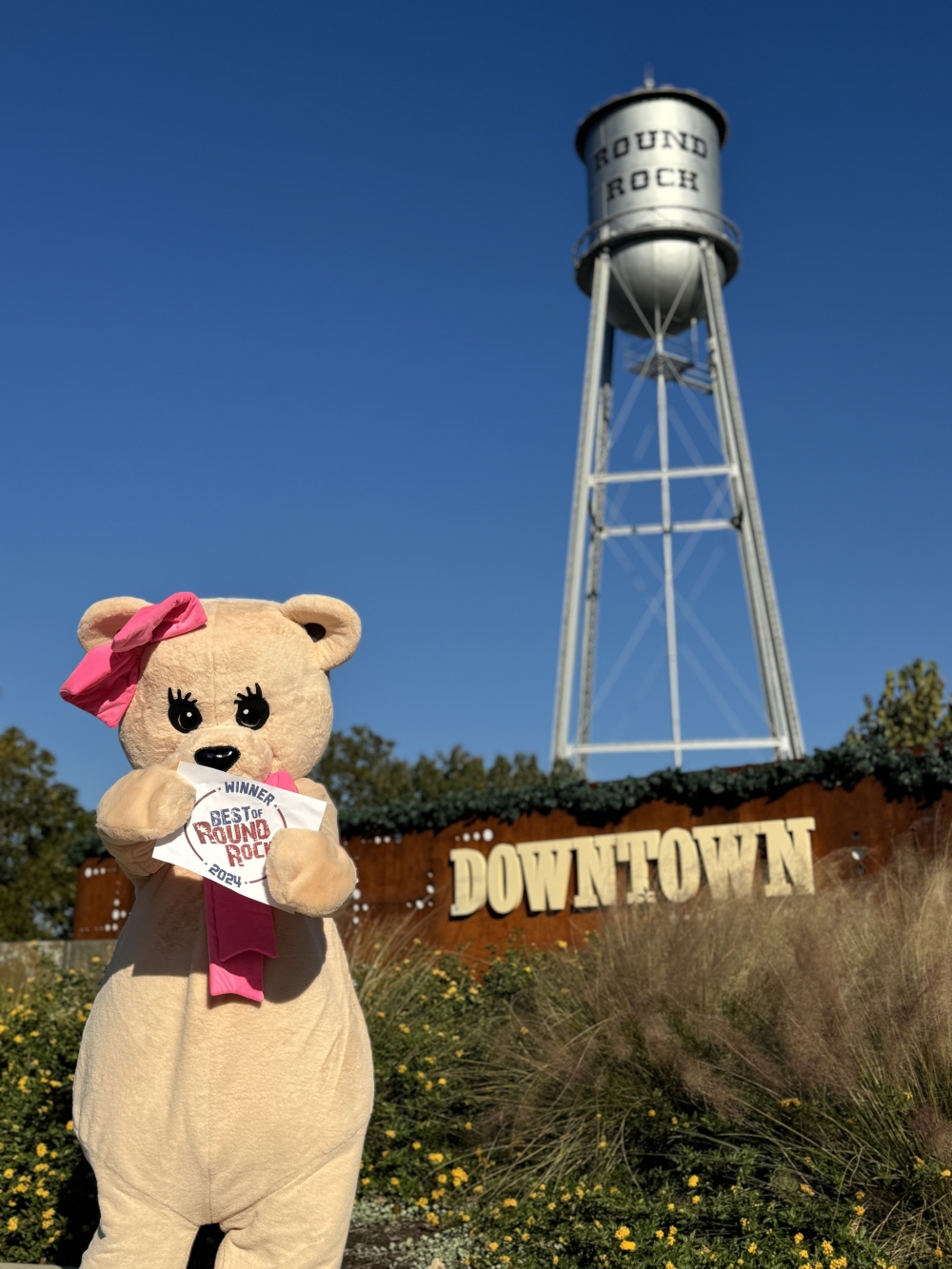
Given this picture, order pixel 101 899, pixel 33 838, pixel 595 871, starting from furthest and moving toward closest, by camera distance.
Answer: pixel 33 838 < pixel 101 899 < pixel 595 871

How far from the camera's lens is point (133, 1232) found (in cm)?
310

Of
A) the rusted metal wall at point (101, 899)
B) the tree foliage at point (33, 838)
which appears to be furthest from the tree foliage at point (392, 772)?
the rusted metal wall at point (101, 899)

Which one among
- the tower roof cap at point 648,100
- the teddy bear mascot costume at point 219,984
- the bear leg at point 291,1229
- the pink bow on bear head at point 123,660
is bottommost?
the bear leg at point 291,1229

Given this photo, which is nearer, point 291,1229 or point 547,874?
point 291,1229

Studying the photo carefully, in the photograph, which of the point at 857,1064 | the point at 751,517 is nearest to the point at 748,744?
the point at 751,517

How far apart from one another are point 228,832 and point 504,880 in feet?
27.5

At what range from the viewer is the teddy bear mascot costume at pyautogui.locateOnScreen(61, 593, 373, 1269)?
3098 mm

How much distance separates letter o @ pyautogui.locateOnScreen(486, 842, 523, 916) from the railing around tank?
12633mm

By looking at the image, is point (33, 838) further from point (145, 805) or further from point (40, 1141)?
point (145, 805)

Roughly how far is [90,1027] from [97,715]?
97 centimetres

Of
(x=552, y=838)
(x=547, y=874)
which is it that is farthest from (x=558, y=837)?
(x=547, y=874)

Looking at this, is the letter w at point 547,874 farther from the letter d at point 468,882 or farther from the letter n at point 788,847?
the letter n at point 788,847

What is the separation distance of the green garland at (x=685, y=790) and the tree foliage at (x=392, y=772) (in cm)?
1810

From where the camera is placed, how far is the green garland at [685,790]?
9.37m
